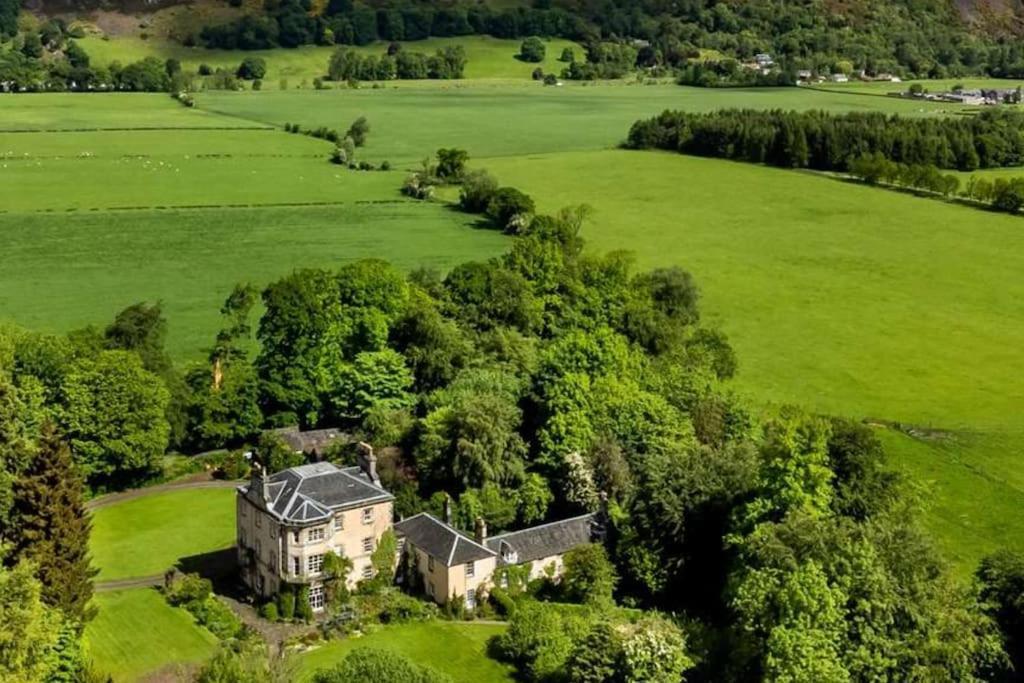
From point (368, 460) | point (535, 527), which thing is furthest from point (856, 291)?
point (368, 460)

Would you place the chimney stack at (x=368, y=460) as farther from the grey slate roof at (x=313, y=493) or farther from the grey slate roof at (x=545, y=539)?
the grey slate roof at (x=545, y=539)

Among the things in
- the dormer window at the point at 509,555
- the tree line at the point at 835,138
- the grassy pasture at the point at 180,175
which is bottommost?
the dormer window at the point at 509,555

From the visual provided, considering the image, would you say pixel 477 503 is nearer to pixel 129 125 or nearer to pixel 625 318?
pixel 625 318

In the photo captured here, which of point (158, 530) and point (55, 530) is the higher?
point (55, 530)

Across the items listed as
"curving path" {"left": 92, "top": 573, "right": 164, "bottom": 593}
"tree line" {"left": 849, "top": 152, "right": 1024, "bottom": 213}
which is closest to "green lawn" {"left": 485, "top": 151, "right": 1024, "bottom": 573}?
"tree line" {"left": 849, "top": 152, "right": 1024, "bottom": 213}

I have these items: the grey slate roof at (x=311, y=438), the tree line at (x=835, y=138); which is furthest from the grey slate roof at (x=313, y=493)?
the tree line at (x=835, y=138)

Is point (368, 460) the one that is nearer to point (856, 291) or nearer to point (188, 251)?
point (856, 291)

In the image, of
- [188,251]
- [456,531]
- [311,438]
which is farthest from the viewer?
[188,251]
